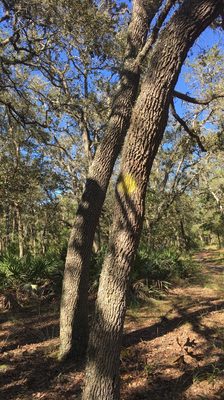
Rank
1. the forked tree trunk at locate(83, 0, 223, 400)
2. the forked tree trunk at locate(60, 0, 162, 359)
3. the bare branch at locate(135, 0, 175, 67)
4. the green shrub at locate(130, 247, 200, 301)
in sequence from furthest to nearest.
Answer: the green shrub at locate(130, 247, 200, 301)
the forked tree trunk at locate(60, 0, 162, 359)
the bare branch at locate(135, 0, 175, 67)
the forked tree trunk at locate(83, 0, 223, 400)

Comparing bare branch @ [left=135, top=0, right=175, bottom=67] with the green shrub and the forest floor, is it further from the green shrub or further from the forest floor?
the green shrub

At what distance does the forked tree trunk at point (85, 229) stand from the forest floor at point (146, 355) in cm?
47

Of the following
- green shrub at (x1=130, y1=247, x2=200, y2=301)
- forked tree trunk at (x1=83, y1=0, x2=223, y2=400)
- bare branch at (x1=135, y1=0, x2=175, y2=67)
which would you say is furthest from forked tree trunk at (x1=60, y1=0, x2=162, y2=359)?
green shrub at (x1=130, y1=247, x2=200, y2=301)

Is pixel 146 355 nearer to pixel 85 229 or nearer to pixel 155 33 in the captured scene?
pixel 85 229

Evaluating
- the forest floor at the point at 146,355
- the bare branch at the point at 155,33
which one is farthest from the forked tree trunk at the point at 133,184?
the bare branch at the point at 155,33

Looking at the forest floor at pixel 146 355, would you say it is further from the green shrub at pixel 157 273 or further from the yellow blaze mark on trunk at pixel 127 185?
the yellow blaze mark on trunk at pixel 127 185

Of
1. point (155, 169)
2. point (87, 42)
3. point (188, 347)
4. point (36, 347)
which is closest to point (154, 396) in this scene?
point (188, 347)

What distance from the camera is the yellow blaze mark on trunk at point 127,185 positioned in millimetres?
3627

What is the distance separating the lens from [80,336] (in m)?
5.44

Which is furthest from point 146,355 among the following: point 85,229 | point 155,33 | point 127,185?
point 155,33

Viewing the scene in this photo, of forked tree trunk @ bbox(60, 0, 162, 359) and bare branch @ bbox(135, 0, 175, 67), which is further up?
bare branch @ bbox(135, 0, 175, 67)

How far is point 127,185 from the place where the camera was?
3.65m

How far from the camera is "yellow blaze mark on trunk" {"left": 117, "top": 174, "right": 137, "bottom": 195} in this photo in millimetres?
3627

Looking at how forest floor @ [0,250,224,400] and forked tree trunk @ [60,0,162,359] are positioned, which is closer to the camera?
forest floor @ [0,250,224,400]
